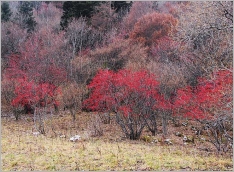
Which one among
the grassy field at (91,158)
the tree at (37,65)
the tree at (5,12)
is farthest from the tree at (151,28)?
the grassy field at (91,158)

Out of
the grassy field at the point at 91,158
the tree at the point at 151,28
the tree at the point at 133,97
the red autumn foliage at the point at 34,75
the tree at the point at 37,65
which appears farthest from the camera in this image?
the tree at the point at 151,28

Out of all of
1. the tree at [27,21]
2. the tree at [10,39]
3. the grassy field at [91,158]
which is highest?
the tree at [27,21]

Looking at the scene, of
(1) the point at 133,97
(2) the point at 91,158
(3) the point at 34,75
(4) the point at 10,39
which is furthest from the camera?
(4) the point at 10,39

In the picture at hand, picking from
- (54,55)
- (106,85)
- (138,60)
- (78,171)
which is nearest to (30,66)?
(54,55)

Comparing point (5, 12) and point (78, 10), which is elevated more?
point (5, 12)

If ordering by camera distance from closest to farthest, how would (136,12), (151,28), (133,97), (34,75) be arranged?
(133,97) → (34,75) → (151,28) → (136,12)

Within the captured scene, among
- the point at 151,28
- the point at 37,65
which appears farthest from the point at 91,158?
the point at 151,28

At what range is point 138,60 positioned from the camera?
23.5 m

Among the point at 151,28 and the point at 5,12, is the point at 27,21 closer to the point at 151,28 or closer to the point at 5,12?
the point at 5,12

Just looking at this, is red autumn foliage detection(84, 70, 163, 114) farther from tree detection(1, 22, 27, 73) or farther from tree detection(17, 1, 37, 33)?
tree detection(17, 1, 37, 33)

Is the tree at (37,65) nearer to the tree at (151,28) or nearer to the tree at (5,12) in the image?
the tree at (5,12)

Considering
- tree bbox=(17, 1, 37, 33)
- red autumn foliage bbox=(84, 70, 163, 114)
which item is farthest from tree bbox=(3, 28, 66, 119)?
red autumn foliage bbox=(84, 70, 163, 114)

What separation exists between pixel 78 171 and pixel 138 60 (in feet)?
50.7

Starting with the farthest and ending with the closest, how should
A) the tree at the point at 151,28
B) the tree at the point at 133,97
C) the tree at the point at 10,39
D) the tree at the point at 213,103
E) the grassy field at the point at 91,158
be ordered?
the tree at the point at 10,39 < the tree at the point at 151,28 < the tree at the point at 133,97 < the tree at the point at 213,103 < the grassy field at the point at 91,158
